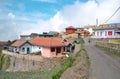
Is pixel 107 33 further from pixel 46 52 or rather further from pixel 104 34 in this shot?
pixel 46 52

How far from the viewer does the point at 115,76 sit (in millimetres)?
15859

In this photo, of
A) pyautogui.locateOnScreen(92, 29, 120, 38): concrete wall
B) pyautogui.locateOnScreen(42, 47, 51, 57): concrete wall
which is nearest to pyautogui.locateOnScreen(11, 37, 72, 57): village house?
pyautogui.locateOnScreen(42, 47, 51, 57): concrete wall

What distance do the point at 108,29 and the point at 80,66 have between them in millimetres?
35343

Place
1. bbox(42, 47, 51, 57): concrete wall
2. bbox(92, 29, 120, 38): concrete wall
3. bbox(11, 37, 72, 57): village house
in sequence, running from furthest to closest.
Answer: bbox(92, 29, 120, 38): concrete wall
bbox(11, 37, 72, 57): village house
bbox(42, 47, 51, 57): concrete wall

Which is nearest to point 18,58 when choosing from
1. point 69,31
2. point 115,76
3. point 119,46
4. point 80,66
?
point 119,46

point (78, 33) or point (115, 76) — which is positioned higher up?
point (78, 33)

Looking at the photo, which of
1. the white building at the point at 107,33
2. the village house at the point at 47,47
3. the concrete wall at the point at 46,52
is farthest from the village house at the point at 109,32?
the concrete wall at the point at 46,52

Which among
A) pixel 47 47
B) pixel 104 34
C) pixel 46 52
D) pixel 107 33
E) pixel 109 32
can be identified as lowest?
pixel 46 52

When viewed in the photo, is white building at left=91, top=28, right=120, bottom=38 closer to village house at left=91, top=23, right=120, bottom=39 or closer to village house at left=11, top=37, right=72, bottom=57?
village house at left=91, top=23, right=120, bottom=39

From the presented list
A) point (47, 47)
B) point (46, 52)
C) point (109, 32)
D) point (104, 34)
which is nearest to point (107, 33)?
point (109, 32)

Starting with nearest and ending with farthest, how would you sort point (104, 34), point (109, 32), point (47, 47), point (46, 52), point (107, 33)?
point (47, 47)
point (46, 52)
point (109, 32)
point (107, 33)
point (104, 34)

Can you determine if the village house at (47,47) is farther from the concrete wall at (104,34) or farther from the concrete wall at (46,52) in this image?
the concrete wall at (104,34)

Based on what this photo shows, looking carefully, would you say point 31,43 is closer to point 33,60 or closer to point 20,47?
point 20,47

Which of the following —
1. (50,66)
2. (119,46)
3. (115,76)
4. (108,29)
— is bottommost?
(50,66)
